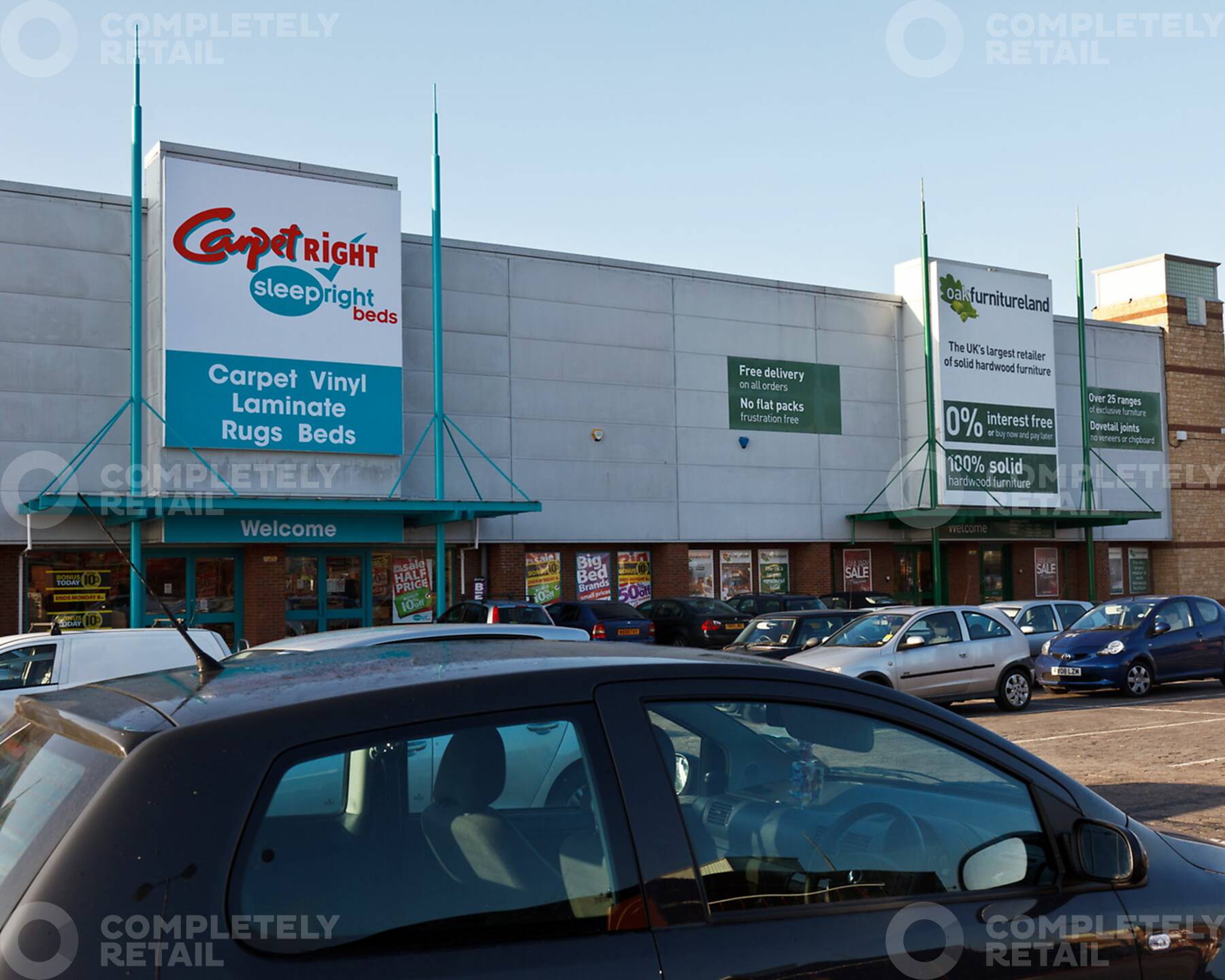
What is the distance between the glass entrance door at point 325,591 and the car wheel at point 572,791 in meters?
23.1

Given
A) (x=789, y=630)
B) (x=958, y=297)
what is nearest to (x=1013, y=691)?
(x=789, y=630)

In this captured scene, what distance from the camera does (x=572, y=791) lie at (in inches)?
96.4

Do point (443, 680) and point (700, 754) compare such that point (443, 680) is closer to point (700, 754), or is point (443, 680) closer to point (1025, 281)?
point (700, 754)

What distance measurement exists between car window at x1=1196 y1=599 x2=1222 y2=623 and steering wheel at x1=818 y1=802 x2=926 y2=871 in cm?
1753

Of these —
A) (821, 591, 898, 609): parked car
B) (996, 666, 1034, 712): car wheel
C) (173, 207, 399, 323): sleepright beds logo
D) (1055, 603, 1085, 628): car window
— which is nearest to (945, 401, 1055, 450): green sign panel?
(821, 591, 898, 609): parked car

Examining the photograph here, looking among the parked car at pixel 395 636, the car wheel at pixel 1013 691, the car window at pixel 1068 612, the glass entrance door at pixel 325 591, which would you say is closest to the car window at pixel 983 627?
the car wheel at pixel 1013 691

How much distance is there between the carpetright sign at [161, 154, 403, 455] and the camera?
22094 mm

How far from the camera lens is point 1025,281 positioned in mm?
33281

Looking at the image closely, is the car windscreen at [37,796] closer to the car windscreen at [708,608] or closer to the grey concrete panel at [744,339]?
the car windscreen at [708,608]

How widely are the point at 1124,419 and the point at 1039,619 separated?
19.4 meters

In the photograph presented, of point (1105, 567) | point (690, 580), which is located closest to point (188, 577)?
point (690, 580)

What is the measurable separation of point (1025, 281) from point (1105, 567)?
31.8 ft

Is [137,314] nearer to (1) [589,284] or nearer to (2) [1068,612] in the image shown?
(1) [589,284]

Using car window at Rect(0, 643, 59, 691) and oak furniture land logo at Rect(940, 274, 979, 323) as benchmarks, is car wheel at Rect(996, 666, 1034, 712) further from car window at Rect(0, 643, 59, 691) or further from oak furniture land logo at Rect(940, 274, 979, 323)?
oak furniture land logo at Rect(940, 274, 979, 323)
